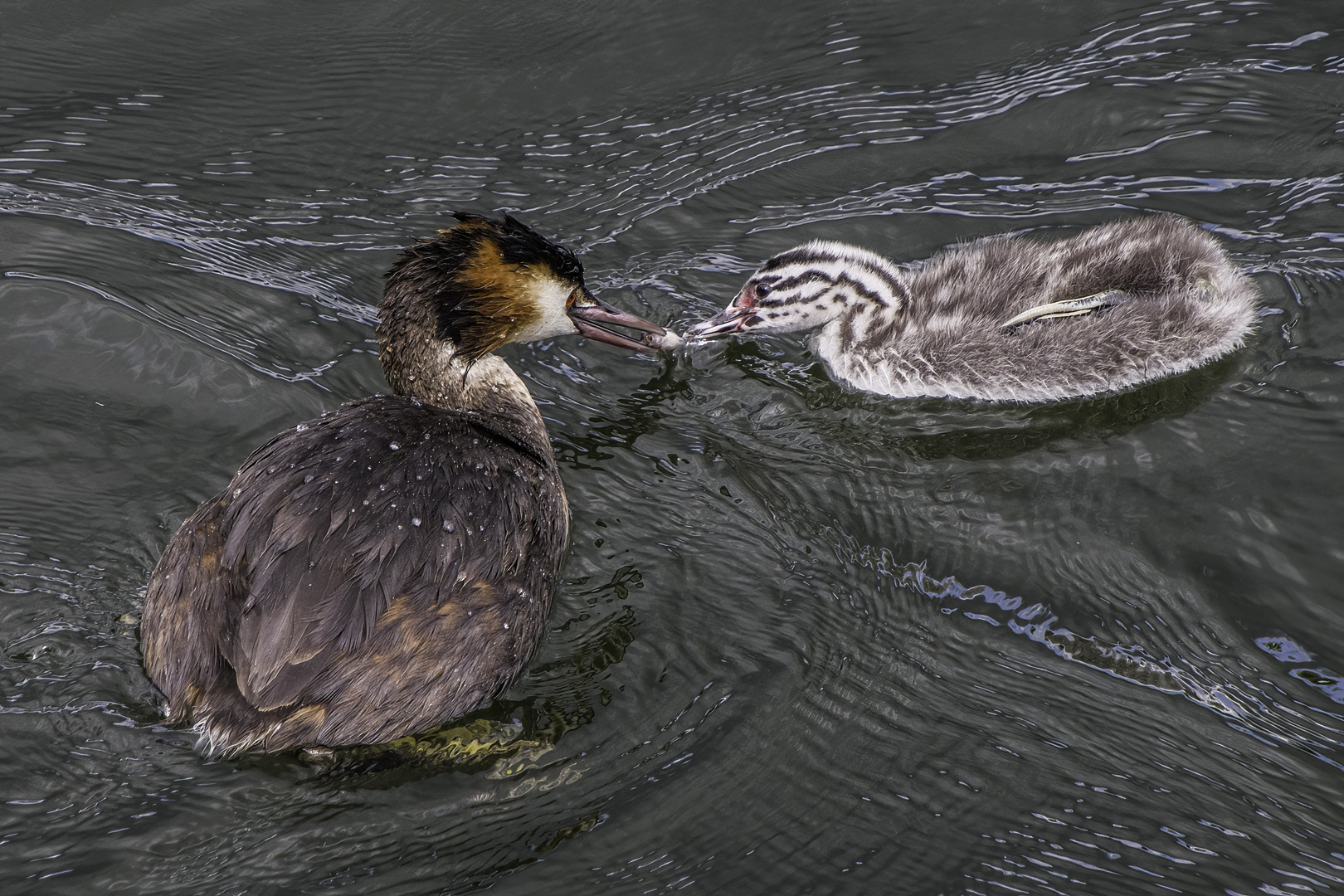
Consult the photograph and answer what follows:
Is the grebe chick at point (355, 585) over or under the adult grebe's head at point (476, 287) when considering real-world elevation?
under

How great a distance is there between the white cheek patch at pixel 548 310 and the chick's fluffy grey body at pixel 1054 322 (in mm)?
1214

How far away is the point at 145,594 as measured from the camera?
4023mm

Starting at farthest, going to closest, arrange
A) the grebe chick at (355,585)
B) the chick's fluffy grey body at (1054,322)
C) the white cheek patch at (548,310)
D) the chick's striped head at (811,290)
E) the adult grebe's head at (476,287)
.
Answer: the chick's striped head at (811,290) < the chick's fluffy grey body at (1054,322) < the white cheek patch at (548,310) < the adult grebe's head at (476,287) < the grebe chick at (355,585)

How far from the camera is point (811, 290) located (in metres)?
5.36

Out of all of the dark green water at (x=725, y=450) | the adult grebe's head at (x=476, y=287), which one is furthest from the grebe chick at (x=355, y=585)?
the adult grebe's head at (x=476, y=287)

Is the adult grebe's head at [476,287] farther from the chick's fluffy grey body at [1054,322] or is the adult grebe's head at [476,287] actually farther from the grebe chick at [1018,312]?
the chick's fluffy grey body at [1054,322]

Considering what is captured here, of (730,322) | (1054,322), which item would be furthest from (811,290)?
(1054,322)

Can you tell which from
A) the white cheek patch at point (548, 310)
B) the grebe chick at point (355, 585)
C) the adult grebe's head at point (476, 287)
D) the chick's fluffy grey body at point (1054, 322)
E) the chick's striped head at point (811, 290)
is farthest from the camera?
the chick's striped head at point (811, 290)

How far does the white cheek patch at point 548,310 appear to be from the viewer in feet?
16.0

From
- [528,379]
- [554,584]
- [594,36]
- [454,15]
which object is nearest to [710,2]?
[594,36]

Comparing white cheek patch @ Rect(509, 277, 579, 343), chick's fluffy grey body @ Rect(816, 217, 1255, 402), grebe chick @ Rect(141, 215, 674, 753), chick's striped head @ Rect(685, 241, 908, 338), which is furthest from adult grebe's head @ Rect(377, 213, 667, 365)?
chick's fluffy grey body @ Rect(816, 217, 1255, 402)

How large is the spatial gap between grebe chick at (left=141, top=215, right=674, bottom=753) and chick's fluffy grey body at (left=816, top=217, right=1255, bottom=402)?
5.73 feet

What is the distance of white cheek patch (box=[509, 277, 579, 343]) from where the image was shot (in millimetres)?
4867

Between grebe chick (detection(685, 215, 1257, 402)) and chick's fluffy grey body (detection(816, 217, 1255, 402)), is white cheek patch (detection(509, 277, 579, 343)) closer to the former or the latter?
grebe chick (detection(685, 215, 1257, 402))
